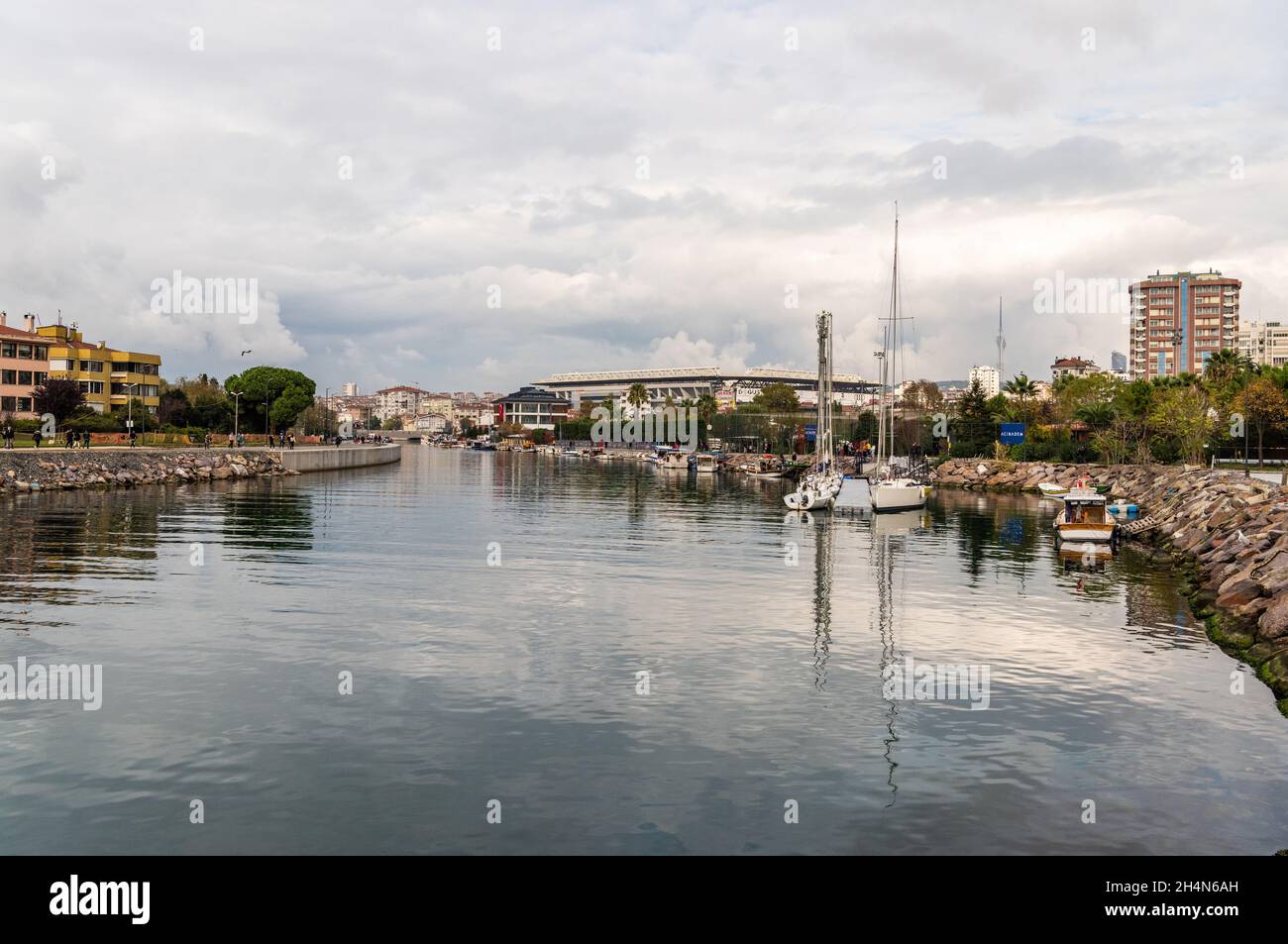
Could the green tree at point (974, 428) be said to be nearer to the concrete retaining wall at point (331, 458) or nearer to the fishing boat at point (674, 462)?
the fishing boat at point (674, 462)

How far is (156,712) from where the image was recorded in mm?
17594

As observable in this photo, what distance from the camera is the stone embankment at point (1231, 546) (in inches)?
966

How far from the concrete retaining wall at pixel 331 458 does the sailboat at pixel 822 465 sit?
5877cm

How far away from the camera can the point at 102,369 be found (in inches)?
4916

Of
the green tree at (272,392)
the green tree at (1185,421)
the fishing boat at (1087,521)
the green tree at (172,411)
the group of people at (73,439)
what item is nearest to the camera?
the fishing boat at (1087,521)

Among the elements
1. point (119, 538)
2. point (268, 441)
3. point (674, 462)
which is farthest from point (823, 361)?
point (268, 441)

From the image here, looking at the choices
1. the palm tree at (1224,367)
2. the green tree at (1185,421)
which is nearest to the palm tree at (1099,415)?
the palm tree at (1224,367)

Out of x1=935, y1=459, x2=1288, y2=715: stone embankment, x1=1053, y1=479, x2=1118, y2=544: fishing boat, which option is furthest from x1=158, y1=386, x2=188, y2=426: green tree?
x1=1053, y1=479, x2=1118, y2=544: fishing boat

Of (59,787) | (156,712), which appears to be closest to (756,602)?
(156,712)

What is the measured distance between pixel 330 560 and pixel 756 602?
17616 mm

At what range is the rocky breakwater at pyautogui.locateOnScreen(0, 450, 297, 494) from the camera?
71.0 metres

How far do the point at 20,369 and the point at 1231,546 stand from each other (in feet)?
387

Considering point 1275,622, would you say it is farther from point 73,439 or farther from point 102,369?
point 102,369
